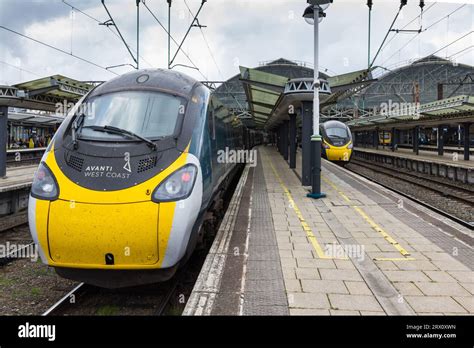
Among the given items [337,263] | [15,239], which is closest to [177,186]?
[337,263]

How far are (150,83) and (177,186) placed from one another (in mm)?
1924

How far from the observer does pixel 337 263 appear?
18.3 ft

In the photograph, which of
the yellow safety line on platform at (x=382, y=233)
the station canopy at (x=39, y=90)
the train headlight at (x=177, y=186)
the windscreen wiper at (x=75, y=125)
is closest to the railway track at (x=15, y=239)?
the windscreen wiper at (x=75, y=125)

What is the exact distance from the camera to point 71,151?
480 cm

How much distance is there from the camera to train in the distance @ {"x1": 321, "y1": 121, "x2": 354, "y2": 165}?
23.1 meters

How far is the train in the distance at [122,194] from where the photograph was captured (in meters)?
4.13

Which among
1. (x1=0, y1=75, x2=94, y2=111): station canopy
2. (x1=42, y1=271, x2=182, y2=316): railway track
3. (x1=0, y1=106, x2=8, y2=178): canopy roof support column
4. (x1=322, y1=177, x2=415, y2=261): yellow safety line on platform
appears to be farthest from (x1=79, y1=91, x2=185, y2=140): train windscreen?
(x1=0, y1=106, x2=8, y2=178): canopy roof support column

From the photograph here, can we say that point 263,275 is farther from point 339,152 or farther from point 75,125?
point 339,152
